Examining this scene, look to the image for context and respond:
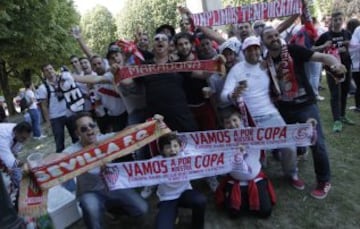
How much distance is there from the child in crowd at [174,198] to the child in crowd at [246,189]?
0.50m

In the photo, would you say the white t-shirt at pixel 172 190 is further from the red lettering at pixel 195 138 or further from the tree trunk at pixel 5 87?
the tree trunk at pixel 5 87

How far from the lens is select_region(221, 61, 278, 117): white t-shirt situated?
15.2 ft

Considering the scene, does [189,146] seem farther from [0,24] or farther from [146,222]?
[0,24]

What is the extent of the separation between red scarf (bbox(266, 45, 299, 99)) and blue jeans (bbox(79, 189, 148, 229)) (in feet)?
7.05

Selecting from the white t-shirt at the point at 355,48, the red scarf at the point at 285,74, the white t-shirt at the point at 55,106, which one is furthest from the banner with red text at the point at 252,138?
the white t-shirt at the point at 355,48

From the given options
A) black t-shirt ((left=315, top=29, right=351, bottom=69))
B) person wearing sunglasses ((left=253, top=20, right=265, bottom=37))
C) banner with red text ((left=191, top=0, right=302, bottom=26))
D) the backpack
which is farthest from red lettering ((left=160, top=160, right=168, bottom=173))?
the backpack

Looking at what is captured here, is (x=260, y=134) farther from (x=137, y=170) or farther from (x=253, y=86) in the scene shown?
(x=137, y=170)

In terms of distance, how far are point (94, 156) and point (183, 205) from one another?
1.13 meters

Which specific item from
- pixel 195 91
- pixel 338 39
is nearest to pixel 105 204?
pixel 195 91

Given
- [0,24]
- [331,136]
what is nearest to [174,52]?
[331,136]

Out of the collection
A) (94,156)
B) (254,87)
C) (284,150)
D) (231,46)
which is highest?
(231,46)

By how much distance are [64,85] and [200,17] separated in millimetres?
2851

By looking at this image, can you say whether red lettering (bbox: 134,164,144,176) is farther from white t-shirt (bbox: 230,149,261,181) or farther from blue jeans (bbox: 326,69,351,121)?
blue jeans (bbox: 326,69,351,121)

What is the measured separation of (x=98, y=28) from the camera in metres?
60.2
